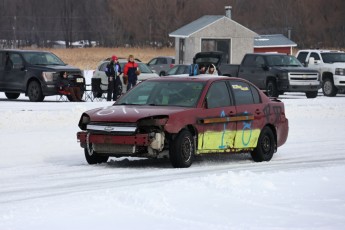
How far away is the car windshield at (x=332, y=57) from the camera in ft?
133

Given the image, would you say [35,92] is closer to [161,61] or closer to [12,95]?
[12,95]

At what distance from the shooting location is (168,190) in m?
11.7

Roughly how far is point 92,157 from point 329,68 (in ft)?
84.5

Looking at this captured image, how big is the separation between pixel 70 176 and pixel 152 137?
133 centimetres

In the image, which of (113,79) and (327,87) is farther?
(327,87)

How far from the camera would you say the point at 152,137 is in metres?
14.1

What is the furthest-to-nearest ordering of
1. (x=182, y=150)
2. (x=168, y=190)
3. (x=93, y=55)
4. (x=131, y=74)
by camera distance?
(x=93, y=55)
(x=131, y=74)
(x=182, y=150)
(x=168, y=190)

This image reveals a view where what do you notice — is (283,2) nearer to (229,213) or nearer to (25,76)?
(25,76)

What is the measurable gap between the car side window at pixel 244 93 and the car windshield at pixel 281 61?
21.0 metres

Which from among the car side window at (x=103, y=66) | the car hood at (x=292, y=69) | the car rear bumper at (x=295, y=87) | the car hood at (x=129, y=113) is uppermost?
the car hood at (x=129, y=113)

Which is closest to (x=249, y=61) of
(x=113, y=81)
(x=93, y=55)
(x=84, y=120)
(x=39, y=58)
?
(x=113, y=81)

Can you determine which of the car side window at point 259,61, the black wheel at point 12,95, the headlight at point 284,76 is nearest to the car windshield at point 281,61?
the car side window at point 259,61

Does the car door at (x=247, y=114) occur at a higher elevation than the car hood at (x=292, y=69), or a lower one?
higher

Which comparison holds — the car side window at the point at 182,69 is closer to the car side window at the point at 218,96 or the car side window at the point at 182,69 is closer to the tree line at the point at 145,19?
the car side window at the point at 218,96
